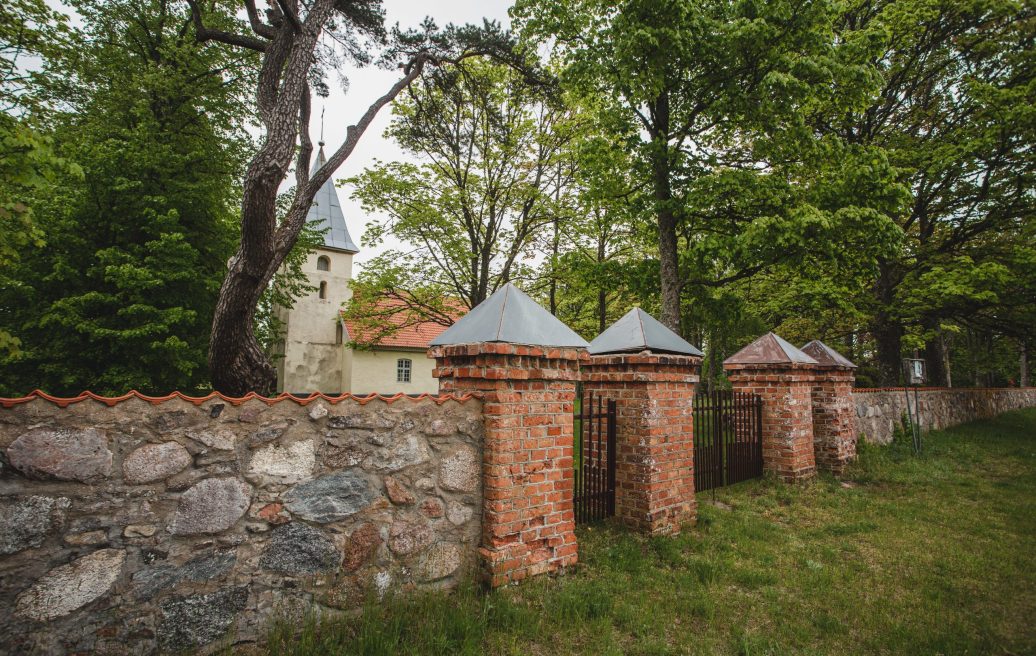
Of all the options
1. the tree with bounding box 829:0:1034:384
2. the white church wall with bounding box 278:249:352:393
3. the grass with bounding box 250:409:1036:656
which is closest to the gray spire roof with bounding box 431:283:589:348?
the grass with bounding box 250:409:1036:656

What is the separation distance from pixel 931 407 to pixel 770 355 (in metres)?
8.00

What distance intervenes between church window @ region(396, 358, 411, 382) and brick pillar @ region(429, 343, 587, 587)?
65.7 feet

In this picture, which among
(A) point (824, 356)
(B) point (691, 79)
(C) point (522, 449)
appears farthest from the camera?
(B) point (691, 79)

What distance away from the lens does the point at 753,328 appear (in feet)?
58.0

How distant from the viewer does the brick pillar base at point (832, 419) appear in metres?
6.96

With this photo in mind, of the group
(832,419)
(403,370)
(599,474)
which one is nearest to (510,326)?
(599,474)

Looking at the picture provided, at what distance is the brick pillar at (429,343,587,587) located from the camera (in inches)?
127

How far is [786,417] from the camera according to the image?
6.33 metres

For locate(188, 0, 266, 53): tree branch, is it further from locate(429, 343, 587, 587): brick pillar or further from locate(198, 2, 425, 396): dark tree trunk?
locate(429, 343, 587, 587): brick pillar

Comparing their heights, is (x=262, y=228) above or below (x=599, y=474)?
above

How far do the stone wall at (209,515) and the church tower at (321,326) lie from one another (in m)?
20.5

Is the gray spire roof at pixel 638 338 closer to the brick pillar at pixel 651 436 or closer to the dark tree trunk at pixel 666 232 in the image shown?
the brick pillar at pixel 651 436

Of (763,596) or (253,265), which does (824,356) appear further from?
(253,265)

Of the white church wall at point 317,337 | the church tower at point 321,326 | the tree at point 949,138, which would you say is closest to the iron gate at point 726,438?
the tree at point 949,138
